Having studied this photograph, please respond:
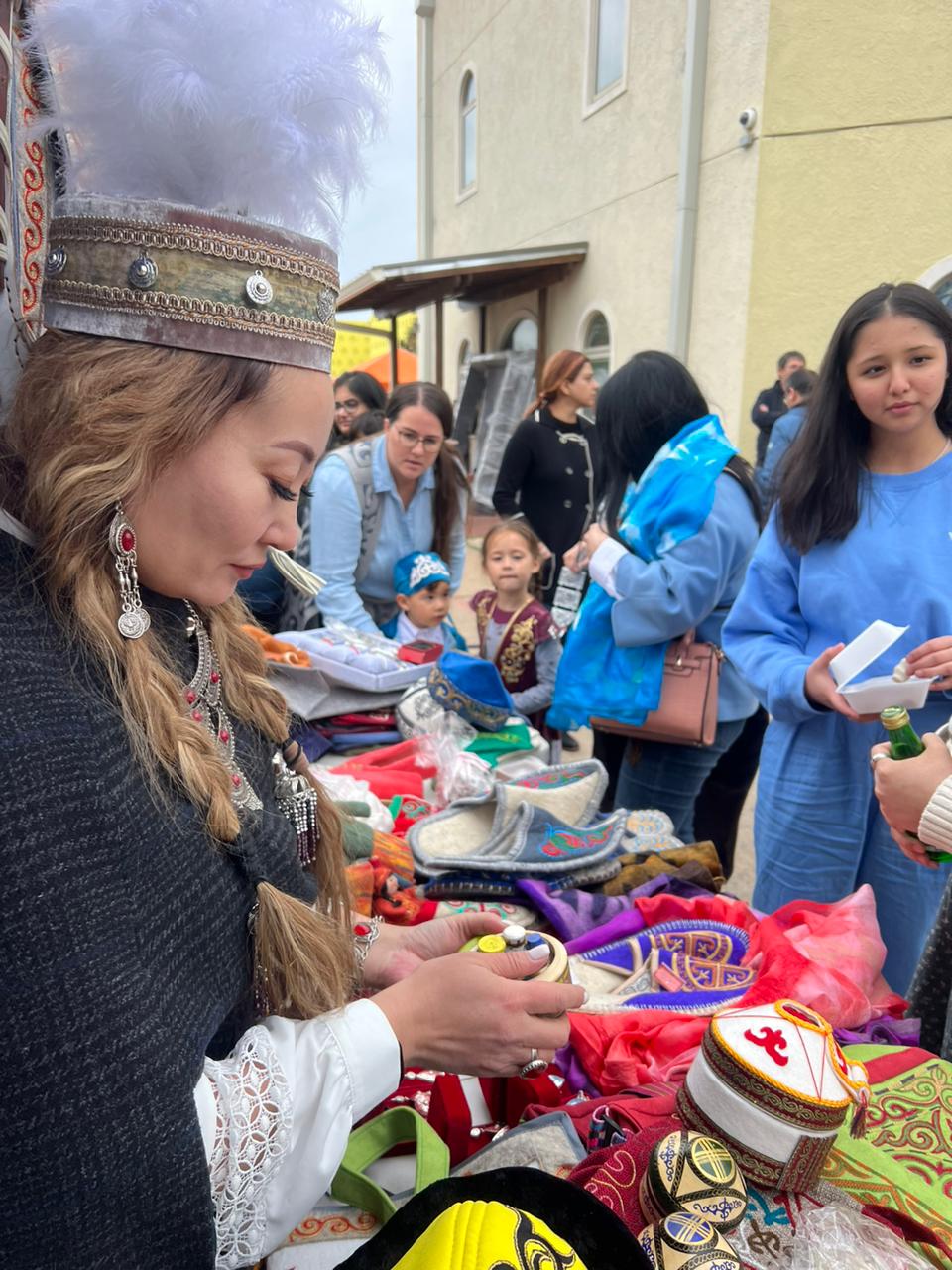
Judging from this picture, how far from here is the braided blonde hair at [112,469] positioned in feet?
2.95

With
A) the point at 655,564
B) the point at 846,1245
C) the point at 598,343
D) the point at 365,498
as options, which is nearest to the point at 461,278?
the point at 598,343

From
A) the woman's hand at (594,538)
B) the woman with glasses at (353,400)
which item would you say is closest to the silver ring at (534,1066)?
the woman's hand at (594,538)

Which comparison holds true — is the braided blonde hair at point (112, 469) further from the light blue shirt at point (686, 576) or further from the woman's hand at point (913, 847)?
the light blue shirt at point (686, 576)

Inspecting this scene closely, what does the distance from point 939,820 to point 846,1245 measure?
627mm

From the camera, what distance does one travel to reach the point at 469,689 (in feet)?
9.00

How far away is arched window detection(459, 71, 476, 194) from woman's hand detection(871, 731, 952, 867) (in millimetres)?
14739

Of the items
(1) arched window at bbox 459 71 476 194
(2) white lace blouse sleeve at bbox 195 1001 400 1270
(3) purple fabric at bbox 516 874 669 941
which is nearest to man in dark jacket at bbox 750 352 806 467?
(3) purple fabric at bbox 516 874 669 941

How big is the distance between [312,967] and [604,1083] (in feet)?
1.84

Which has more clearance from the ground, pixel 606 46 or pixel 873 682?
pixel 606 46

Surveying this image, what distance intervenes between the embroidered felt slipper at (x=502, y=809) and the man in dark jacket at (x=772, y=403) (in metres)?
5.51

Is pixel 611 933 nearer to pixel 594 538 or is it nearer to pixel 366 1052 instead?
pixel 366 1052

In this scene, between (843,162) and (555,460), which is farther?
(843,162)

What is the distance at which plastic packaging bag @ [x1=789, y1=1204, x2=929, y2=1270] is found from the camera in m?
0.89

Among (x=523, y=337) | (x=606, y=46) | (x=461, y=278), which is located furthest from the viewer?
(x=523, y=337)
